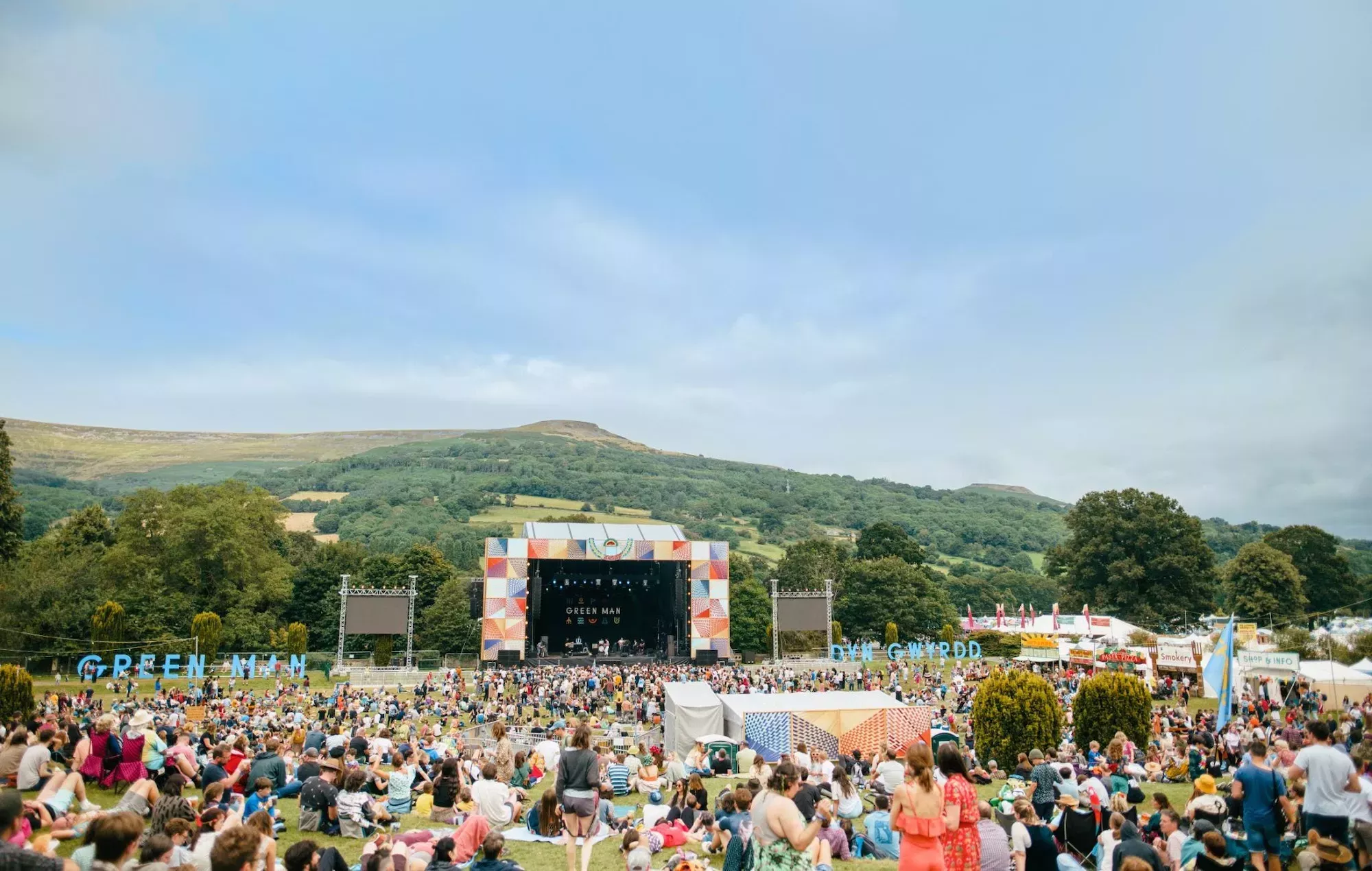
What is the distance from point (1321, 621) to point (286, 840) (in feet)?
179

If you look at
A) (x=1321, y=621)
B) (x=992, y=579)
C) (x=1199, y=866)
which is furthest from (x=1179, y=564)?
(x=1199, y=866)

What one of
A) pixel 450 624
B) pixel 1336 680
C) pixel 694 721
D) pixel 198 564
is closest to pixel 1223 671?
pixel 1336 680

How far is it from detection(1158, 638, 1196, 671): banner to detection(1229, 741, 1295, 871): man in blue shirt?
2480 centimetres

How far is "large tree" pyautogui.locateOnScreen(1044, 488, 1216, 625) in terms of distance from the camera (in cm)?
4900

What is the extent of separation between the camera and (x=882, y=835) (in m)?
8.41

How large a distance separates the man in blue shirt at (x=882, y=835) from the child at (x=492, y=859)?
4.20 m

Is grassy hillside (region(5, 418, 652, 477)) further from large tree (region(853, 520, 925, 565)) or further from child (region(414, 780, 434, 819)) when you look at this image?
child (region(414, 780, 434, 819))

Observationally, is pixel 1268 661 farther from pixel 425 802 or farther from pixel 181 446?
pixel 181 446

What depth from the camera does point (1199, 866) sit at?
633cm

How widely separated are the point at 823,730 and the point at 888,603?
4143cm

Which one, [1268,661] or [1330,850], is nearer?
[1330,850]

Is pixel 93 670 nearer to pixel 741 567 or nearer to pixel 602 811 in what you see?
pixel 602 811

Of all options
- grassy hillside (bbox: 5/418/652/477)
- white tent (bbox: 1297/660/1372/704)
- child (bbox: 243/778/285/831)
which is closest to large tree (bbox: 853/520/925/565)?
white tent (bbox: 1297/660/1372/704)

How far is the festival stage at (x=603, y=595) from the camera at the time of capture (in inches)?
1439
